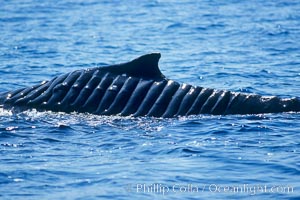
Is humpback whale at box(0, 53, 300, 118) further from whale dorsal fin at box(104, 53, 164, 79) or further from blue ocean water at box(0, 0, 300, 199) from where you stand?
blue ocean water at box(0, 0, 300, 199)

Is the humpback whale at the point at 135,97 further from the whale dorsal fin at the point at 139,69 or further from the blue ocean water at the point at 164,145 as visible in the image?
the blue ocean water at the point at 164,145

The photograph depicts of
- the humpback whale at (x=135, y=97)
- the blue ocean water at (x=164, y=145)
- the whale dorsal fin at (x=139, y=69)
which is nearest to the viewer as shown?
the blue ocean water at (x=164, y=145)

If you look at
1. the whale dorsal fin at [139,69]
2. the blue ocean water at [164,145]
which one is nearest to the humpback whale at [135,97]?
the whale dorsal fin at [139,69]

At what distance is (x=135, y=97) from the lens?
50.2 feet

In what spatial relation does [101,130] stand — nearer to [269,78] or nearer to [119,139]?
[119,139]

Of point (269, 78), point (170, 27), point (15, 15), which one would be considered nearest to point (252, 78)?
point (269, 78)

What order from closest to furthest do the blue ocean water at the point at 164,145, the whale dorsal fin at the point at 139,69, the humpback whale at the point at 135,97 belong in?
the blue ocean water at the point at 164,145, the humpback whale at the point at 135,97, the whale dorsal fin at the point at 139,69

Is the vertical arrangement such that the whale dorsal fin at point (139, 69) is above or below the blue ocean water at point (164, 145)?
above

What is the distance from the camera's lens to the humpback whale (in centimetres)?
1503

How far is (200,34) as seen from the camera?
3062 centimetres

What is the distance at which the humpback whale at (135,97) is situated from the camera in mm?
15031

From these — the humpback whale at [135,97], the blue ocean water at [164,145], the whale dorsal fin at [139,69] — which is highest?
the whale dorsal fin at [139,69]

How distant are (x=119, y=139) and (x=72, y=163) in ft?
4.40

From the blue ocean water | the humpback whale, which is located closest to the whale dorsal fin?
the humpback whale
